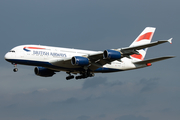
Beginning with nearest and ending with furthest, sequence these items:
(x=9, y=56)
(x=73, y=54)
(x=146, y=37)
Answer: (x=9, y=56), (x=73, y=54), (x=146, y=37)

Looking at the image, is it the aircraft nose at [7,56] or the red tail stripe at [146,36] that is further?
the red tail stripe at [146,36]

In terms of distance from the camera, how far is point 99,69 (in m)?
50.6

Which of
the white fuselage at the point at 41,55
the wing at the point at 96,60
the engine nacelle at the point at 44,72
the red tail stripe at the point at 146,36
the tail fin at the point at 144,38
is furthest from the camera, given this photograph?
the red tail stripe at the point at 146,36

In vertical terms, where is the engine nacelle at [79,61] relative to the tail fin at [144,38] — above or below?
below

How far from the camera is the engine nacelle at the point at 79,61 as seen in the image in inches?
1772

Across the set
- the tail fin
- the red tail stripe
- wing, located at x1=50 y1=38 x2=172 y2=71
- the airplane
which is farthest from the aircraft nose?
the red tail stripe

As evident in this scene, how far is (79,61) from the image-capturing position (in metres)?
45.1

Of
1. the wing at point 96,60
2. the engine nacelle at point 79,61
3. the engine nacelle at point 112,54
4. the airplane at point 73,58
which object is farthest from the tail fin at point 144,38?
the engine nacelle at point 79,61

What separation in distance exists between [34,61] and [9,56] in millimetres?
3622

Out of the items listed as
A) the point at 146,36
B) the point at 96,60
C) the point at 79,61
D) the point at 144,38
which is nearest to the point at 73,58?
the point at 79,61

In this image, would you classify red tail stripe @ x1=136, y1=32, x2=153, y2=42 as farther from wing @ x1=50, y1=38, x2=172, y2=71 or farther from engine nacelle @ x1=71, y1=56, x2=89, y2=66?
engine nacelle @ x1=71, y1=56, x2=89, y2=66

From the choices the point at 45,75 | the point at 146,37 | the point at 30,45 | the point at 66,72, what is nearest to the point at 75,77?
the point at 66,72

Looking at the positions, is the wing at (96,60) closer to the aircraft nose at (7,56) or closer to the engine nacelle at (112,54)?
the engine nacelle at (112,54)

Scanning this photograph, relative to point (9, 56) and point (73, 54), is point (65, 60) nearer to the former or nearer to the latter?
point (73, 54)
